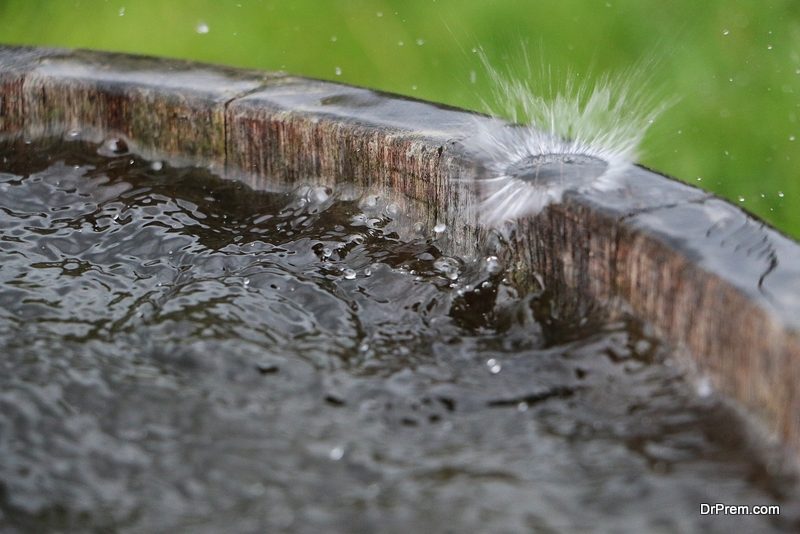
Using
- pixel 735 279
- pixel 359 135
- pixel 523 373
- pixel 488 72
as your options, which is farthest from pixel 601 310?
pixel 488 72

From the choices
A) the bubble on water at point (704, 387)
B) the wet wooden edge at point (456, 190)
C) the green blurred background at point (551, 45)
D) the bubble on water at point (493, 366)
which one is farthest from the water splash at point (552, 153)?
the green blurred background at point (551, 45)

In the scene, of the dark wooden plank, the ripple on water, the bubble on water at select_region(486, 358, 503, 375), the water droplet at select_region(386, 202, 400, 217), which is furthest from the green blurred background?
the bubble on water at select_region(486, 358, 503, 375)

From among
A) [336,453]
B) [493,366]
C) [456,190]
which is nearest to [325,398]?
[336,453]

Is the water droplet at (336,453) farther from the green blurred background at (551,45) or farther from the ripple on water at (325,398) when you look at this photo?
the green blurred background at (551,45)

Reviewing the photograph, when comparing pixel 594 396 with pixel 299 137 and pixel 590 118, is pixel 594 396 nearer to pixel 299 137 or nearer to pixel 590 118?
pixel 590 118

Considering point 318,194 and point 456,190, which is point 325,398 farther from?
point 318,194

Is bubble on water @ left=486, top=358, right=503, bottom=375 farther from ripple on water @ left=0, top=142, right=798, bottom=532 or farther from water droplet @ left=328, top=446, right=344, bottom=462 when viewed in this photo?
water droplet @ left=328, top=446, right=344, bottom=462
